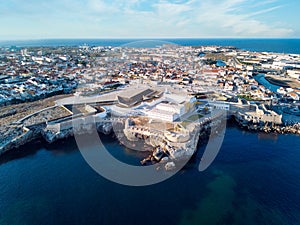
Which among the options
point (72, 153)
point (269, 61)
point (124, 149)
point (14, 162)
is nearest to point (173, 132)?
point (124, 149)

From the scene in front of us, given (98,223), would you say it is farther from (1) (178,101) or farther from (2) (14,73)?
(2) (14,73)

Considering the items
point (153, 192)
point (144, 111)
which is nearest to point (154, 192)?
point (153, 192)

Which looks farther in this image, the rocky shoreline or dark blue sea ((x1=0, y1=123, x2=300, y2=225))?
the rocky shoreline

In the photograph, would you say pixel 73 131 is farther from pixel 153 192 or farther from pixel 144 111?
pixel 153 192

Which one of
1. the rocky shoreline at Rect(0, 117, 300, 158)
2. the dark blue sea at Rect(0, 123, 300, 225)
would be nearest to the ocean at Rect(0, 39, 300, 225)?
the dark blue sea at Rect(0, 123, 300, 225)

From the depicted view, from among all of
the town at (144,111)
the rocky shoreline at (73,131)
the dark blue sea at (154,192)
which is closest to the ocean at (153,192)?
the dark blue sea at (154,192)

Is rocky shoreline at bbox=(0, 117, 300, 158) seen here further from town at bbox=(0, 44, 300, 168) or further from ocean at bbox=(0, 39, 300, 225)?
ocean at bbox=(0, 39, 300, 225)

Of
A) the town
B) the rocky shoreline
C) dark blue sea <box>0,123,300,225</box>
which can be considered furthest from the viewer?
the town

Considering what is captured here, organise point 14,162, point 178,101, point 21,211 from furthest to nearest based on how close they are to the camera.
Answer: point 178,101, point 14,162, point 21,211

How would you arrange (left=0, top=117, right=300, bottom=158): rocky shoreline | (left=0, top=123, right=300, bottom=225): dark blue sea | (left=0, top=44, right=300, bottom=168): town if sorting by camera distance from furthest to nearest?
(left=0, top=44, right=300, bottom=168): town → (left=0, top=117, right=300, bottom=158): rocky shoreline → (left=0, top=123, right=300, bottom=225): dark blue sea
